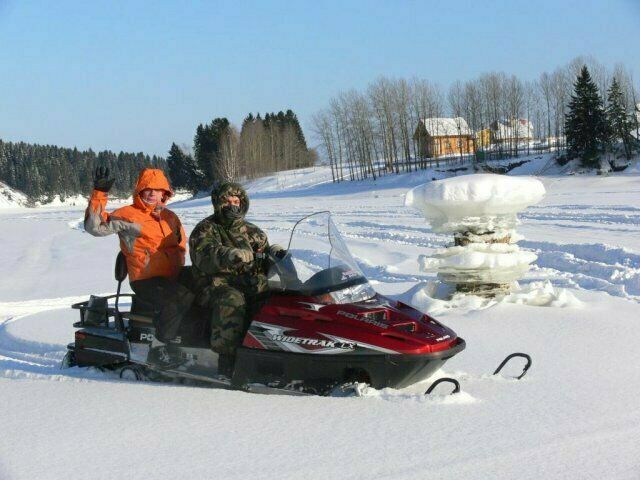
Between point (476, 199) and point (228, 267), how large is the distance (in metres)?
3.07

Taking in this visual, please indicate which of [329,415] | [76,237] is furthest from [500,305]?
[76,237]

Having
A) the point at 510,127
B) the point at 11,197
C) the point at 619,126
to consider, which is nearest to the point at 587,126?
the point at 619,126

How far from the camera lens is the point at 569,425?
140 inches

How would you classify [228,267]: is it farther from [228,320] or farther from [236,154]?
[236,154]

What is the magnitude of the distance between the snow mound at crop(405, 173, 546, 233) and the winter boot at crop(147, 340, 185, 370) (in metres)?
3.24

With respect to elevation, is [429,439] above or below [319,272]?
below

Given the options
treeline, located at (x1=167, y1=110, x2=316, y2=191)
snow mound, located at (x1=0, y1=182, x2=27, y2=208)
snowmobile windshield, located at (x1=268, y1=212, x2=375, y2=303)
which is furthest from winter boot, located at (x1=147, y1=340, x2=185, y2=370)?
snow mound, located at (x1=0, y1=182, x2=27, y2=208)

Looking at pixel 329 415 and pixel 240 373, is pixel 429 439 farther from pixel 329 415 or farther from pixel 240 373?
pixel 240 373

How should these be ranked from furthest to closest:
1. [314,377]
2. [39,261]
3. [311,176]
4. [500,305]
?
1. [311,176]
2. [39,261]
3. [500,305]
4. [314,377]

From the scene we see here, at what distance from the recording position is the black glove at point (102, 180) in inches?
189

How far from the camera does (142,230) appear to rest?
4891mm

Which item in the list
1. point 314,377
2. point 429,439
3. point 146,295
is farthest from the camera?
point 146,295

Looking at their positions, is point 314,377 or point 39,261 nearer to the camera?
point 314,377

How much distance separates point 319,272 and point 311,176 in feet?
216
